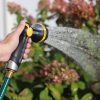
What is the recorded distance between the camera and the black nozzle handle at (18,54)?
117cm

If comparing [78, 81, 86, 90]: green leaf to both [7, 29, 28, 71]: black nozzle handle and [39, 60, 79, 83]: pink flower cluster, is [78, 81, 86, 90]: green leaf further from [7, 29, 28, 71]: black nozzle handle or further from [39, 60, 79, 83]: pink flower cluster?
[7, 29, 28, 71]: black nozzle handle

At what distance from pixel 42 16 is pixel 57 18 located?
0.25 feet

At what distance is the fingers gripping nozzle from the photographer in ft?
3.87

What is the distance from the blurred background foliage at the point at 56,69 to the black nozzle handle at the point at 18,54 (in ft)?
1.06

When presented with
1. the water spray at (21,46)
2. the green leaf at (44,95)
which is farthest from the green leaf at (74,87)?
the water spray at (21,46)

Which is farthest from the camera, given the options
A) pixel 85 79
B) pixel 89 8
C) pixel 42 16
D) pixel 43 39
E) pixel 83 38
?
pixel 42 16

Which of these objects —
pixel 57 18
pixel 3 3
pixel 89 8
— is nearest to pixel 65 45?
pixel 89 8

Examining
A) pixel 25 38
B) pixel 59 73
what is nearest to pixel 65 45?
pixel 59 73

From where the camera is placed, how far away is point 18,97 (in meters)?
1.50

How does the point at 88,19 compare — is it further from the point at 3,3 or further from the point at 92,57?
the point at 3,3

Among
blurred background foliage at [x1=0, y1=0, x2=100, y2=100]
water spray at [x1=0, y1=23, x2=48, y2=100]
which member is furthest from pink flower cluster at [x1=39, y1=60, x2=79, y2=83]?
water spray at [x1=0, y1=23, x2=48, y2=100]

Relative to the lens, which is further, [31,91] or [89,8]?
[89,8]

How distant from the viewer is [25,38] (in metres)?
1.23

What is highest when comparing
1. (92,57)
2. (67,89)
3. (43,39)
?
(43,39)
